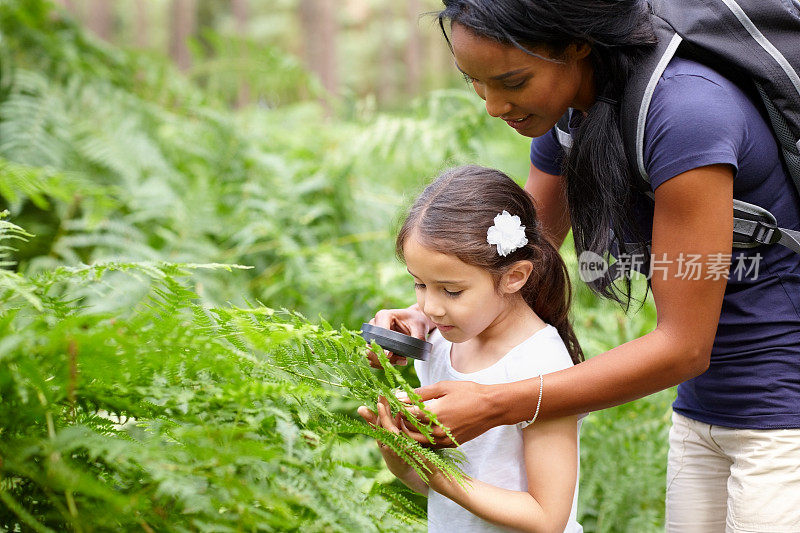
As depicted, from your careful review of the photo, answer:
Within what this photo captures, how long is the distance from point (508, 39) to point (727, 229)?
0.63m

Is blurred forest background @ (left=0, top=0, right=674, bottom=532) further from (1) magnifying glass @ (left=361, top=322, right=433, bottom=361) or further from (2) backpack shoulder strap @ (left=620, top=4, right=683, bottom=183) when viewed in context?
(2) backpack shoulder strap @ (left=620, top=4, right=683, bottom=183)

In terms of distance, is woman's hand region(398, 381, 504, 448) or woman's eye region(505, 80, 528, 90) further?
woman's eye region(505, 80, 528, 90)

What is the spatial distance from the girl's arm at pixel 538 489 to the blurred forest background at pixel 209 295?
0.15 metres

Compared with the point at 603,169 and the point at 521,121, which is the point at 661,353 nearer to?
the point at 603,169

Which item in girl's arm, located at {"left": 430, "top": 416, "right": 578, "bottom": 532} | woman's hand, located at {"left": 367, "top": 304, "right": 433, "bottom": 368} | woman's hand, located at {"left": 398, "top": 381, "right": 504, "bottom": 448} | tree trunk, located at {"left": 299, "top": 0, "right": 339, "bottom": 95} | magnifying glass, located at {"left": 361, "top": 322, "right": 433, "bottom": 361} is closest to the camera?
woman's hand, located at {"left": 398, "top": 381, "right": 504, "bottom": 448}

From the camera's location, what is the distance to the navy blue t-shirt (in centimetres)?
150

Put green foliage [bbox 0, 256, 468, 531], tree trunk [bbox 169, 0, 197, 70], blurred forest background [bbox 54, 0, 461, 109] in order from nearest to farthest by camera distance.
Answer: green foliage [bbox 0, 256, 468, 531] → blurred forest background [bbox 54, 0, 461, 109] → tree trunk [bbox 169, 0, 197, 70]

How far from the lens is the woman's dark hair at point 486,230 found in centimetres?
172

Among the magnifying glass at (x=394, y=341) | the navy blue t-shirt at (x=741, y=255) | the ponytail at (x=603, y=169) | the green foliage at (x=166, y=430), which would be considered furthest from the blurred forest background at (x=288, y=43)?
the green foliage at (x=166, y=430)

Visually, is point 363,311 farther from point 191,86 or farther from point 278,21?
point 278,21

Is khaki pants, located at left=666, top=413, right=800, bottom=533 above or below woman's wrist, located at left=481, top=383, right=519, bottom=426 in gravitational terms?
below

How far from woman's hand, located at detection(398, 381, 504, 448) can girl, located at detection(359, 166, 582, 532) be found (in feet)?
0.24

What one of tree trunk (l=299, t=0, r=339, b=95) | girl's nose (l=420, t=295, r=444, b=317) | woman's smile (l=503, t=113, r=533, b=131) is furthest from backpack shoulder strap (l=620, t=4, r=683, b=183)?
tree trunk (l=299, t=0, r=339, b=95)

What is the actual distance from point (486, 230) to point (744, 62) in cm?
70
